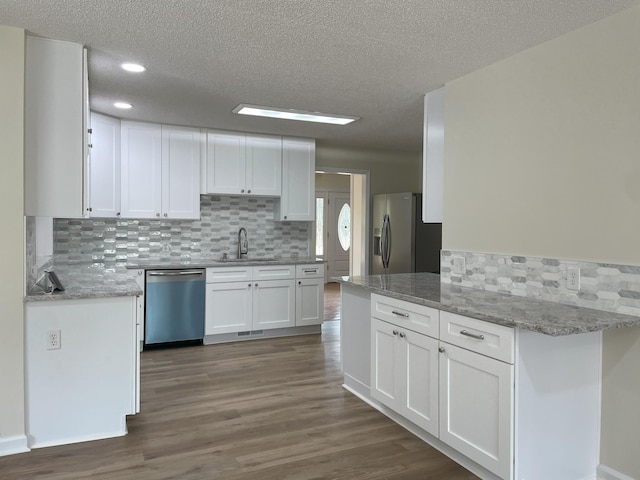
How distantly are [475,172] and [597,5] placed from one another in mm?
1186

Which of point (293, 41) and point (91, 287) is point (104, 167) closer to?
point (91, 287)

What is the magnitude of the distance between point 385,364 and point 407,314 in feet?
1.47

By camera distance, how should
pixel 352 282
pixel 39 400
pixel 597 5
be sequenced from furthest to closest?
1. pixel 352 282
2. pixel 39 400
3. pixel 597 5

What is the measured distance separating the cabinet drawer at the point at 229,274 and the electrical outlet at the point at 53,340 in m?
2.30

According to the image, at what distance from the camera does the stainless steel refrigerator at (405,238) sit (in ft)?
18.9

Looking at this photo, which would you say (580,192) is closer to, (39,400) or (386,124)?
(386,124)

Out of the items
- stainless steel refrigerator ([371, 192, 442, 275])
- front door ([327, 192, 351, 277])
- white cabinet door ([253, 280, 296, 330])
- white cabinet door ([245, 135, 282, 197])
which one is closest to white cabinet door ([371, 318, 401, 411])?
white cabinet door ([253, 280, 296, 330])

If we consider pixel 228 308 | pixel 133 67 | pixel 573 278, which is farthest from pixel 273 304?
pixel 573 278

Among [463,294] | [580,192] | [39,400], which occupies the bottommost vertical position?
[39,400]

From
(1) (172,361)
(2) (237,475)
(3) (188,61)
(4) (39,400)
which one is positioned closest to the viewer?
(2) (237,475)

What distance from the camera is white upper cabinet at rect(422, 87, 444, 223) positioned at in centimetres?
360

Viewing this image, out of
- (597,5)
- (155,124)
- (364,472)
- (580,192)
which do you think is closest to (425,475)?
(364,472)

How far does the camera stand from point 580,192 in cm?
250

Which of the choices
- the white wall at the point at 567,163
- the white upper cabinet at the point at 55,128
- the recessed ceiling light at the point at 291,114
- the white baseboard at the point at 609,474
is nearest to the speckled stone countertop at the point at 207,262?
the recessed ceiling light at the point at 291,114
